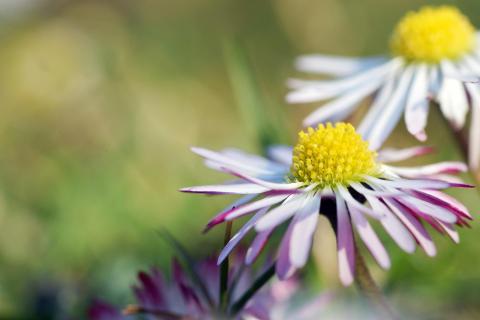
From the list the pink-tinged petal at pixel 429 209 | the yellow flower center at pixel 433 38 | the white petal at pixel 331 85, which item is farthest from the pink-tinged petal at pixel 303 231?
the yellow flower center at pixel 433 38

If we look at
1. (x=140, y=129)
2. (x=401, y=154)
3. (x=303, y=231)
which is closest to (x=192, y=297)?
(x=303, y=231)

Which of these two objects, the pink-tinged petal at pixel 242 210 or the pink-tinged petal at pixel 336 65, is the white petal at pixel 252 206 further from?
the pink-tinged petal at pixel 336 65

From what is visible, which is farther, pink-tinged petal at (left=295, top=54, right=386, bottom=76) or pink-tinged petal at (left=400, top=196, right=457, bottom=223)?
pink-tinged petal at (left=295, top=54, right=386, bottom=76)

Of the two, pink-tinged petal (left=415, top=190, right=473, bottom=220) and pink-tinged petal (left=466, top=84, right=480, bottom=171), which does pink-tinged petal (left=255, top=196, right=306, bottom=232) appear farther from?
pink-tinged petal (left=466, top=84, right=480, bottom=171)

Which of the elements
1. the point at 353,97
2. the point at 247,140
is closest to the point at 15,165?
the point at 247,140

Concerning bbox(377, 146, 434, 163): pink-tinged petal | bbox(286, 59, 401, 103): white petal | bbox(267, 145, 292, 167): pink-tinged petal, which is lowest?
bbox(377, 146, 434, 163): pink-tinged petal

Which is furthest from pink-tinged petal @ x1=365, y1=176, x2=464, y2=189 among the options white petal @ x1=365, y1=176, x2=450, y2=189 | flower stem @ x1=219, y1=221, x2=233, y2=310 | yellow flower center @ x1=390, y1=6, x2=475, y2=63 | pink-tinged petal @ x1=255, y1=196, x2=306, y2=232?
yellow flower center @ x1=390, y1=6, x2=475, y2=63

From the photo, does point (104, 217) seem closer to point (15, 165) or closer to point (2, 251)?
point (2, 251)

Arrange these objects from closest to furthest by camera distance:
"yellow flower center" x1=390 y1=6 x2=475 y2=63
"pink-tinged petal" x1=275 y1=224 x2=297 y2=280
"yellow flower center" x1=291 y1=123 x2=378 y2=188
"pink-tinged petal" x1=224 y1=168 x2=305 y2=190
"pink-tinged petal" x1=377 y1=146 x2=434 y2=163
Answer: "pink-tinged petal" x1=275 y1=224 x2=297 y2=280, "pink-tinged petal" x1=224 y1=168 x2=305 y2=190, "yellow flower center" x1=291 y1=123 x2=378 y2=188, "pink-tinged petal" x1=377 y1=146 x2=434 y2=163, "yellow flower center" x1=390 y1=6 x2=475 y2=63
